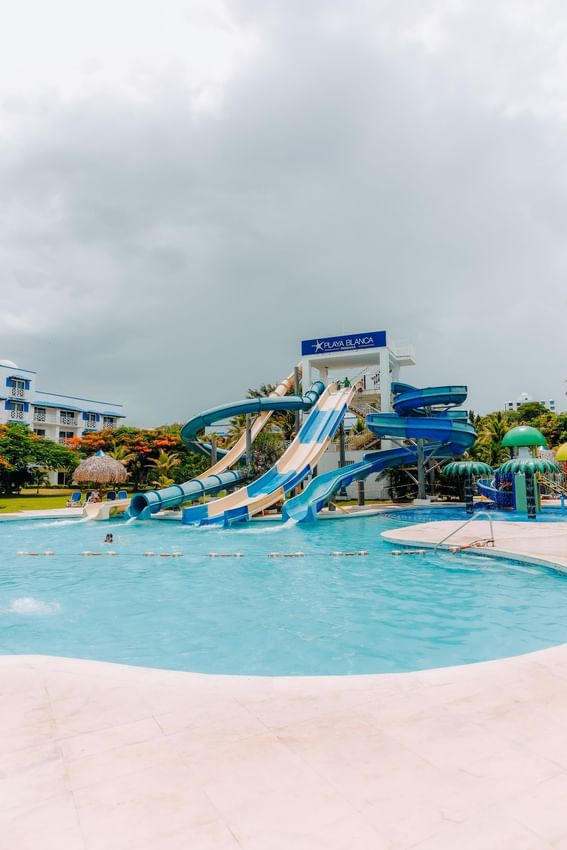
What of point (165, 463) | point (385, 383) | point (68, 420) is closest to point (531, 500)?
point (385, 383)

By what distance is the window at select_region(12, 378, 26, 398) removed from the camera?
4856cm

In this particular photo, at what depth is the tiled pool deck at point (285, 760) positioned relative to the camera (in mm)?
2320

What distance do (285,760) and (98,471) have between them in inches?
1141

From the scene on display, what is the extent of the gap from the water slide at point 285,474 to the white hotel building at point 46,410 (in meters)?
28.5

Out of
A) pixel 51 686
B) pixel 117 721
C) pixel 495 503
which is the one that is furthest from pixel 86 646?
pixel 495 503

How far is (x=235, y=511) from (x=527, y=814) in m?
17.7

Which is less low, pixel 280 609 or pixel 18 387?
pixel 18 387

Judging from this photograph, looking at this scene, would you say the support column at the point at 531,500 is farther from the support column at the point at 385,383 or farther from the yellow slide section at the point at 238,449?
the yellow slide section at the point at 238,449

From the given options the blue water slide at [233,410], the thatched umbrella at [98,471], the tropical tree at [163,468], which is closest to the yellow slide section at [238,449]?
the blue water slide at [233,410]

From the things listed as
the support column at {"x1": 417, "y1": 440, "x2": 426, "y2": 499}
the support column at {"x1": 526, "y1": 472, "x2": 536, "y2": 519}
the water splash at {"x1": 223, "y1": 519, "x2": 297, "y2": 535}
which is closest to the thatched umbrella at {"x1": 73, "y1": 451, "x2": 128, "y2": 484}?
→ the water splash at {"x1": 223, "y1": 519, "x2": 297, "y2": 535}

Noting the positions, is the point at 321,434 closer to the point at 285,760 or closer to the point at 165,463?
the point at 165,463

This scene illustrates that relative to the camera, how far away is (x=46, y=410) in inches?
2063

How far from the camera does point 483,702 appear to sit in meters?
→ 3.75

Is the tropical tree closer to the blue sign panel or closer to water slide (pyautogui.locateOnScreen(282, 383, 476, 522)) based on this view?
the blue sign panel
